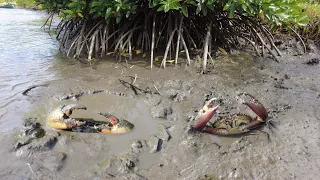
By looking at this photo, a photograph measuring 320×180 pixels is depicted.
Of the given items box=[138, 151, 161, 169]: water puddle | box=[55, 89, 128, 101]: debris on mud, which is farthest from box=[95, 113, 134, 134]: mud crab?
box=[55, 89, 128, 101]: debris on mud

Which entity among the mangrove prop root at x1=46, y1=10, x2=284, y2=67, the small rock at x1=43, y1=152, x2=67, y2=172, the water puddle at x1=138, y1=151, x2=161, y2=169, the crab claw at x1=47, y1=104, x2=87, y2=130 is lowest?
the water puddle at x1=138, y1=151, x2=161, y2=169

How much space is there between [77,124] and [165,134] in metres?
0.94

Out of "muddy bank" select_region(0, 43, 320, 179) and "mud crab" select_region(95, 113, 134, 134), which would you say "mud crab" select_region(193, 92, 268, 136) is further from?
"mud crab" select_region(95, 113, 134, 134)

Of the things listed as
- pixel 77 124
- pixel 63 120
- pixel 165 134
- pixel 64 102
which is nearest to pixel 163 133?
pixel 165 134

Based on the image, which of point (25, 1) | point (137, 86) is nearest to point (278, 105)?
point (137, 86)

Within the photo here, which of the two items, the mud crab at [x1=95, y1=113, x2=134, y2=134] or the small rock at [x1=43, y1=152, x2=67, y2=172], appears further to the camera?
the mud crab at [x1=95, y1=113, x2=134, y2=134]

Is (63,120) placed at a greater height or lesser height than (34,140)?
greater

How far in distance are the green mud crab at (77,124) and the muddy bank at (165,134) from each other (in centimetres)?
8

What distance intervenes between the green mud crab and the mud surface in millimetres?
67

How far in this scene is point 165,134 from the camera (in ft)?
10.1

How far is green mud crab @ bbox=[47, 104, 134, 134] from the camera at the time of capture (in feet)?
10.0

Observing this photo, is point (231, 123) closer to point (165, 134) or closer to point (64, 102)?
point (165, 134)

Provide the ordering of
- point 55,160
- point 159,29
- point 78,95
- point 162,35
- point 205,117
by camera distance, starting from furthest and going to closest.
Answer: point 162,35 → point 159,29 → point 78,95 → point 205,117 → point 55,160

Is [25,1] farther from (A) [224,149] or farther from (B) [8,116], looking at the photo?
(A) [224,149]
